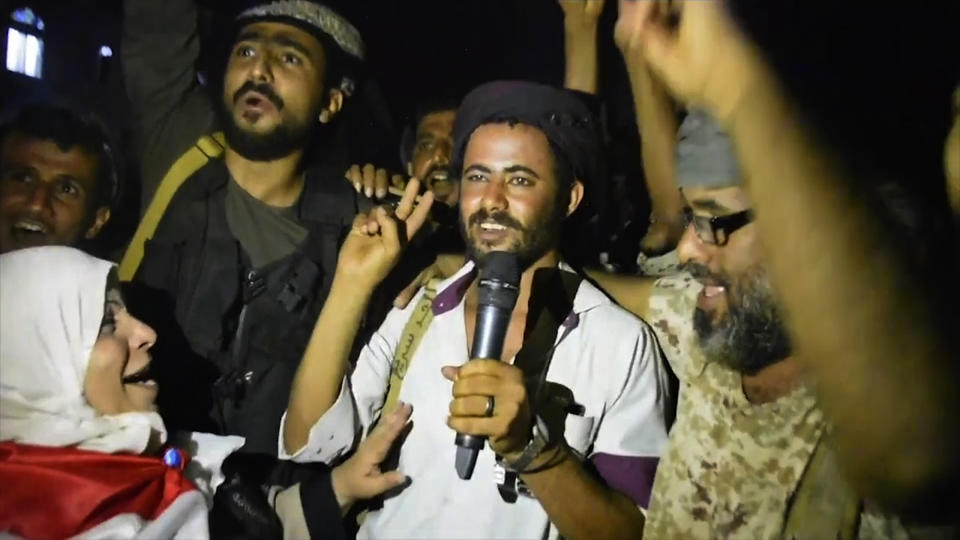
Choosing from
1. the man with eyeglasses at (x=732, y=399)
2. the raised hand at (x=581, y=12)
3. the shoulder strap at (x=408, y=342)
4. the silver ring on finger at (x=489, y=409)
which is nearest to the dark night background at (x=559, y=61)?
the raised hand at (x=581, y=12)

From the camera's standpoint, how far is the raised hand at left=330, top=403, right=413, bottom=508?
4.03 feet

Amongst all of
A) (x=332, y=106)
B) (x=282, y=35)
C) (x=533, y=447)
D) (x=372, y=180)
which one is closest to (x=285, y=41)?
(x=282, y=35)

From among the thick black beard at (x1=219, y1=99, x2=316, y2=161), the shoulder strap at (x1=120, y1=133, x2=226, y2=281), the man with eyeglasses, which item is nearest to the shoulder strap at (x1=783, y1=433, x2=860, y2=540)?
the man with eyeglasses

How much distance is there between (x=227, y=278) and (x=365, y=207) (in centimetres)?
22

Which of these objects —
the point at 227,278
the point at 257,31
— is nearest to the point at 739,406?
the point at 227,278

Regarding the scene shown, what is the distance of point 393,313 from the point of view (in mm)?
1274

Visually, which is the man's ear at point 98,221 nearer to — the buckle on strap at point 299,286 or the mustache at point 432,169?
the buckle on strap at point 299,286

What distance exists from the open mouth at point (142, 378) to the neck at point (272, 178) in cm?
30

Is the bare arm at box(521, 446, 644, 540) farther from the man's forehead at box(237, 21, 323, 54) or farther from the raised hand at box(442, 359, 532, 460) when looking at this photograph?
the man's forehead at box(237, 21, 323, 54)

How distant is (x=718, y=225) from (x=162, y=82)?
0.82 m

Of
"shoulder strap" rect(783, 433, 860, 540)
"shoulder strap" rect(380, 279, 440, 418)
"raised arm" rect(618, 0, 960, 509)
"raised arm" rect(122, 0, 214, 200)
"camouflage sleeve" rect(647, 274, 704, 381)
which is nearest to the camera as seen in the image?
"raised arm" rect(618, 0, 960, 509)

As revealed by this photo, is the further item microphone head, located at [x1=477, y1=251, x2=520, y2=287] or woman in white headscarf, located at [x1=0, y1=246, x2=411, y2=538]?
woman in white headscarf, located at [x1=0, y1=246, x2=411, y2=538]

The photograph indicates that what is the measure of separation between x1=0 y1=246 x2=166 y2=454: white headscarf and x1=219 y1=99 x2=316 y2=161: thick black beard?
0.26 m

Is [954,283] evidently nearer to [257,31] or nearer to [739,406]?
[739,406]
